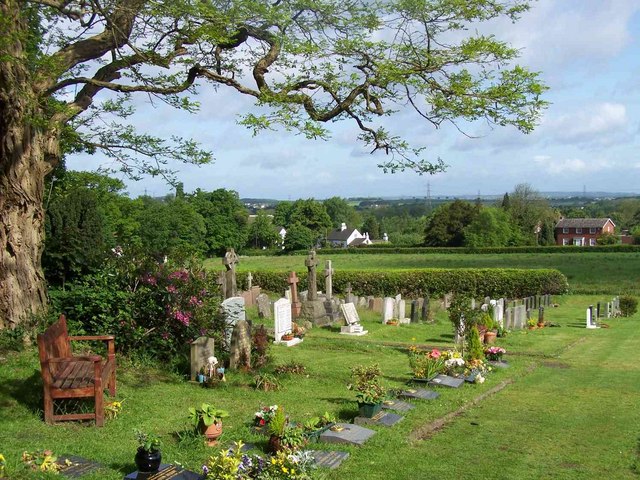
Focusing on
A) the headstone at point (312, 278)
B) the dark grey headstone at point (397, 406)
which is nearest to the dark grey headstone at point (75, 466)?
the dark grey headstone at point (397, 406)

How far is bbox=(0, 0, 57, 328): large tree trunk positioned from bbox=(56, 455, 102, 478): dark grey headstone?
18.9 ft

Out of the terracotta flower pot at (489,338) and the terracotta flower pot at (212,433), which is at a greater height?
the terracotta flower pot at (212,433)

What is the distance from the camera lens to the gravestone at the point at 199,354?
12430 mm

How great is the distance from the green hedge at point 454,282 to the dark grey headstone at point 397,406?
2589 centimetres

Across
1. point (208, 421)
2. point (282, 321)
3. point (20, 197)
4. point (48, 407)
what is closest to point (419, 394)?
point (208, 421)

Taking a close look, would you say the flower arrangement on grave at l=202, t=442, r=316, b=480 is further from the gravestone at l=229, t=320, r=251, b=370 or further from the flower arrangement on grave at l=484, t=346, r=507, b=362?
the flower arrangement on grave at l=484, t=346, r=507, b=362

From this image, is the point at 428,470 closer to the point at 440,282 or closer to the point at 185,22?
the point at 185,22

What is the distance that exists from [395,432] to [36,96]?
8.20 meters

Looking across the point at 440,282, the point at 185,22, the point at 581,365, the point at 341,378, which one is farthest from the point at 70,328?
the point at 440,282

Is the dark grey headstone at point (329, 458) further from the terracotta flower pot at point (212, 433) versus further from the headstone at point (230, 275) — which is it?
the headstone at point (230, 275)

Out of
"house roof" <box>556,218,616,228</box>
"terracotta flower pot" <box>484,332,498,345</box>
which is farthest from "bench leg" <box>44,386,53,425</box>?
"house roof" <box>556,218,616,228</box>

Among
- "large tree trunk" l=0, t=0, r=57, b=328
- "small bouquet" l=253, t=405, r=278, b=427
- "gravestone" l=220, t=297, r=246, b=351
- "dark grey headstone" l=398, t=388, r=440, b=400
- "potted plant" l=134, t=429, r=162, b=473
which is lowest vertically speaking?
"dark grey headstone" l=398, t=388, r=440, b=400

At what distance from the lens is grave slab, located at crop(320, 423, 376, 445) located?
875 centimetres

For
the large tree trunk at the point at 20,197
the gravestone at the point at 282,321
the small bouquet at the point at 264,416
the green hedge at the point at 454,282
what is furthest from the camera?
the green hedge at the point at 454,282
